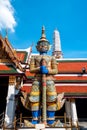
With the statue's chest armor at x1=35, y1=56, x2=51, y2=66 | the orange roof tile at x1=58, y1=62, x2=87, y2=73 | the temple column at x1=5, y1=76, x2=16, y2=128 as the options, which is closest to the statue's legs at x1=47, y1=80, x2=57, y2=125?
the statue's chest armor at x1=35, y1=56, x2=51, y2=66

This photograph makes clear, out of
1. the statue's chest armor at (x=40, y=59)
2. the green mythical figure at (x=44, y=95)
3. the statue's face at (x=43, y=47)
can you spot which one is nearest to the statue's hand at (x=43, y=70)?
the green mythical figure at (x=44, y=95)

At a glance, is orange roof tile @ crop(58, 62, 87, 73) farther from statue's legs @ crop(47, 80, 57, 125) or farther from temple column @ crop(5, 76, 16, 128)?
statue's legs @ crop(47, 80, 57, 125)

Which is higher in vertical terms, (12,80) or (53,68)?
(53,68)

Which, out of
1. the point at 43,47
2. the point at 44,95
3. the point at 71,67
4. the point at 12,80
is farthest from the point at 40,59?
the point at 71,67

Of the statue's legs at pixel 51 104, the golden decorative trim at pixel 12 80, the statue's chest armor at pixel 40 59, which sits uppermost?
the statue's chest armor at pixel 40 59

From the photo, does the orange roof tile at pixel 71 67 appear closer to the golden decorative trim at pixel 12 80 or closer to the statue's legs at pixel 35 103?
the golden decorative trim at pixel 12 80

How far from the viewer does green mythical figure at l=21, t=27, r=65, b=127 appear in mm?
8062

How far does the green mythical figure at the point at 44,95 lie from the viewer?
8062mm

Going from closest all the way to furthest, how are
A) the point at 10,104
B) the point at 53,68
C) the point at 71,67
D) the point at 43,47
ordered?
the point at 53,68 < the point at 43,47 < the point at 10,104 < the point at 71,67

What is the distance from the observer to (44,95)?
819 centimetres

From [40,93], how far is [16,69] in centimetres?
278

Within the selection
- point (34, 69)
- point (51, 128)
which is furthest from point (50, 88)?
point (51, 128)

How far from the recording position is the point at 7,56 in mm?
11125

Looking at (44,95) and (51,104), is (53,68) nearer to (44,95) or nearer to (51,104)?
(44,95)
